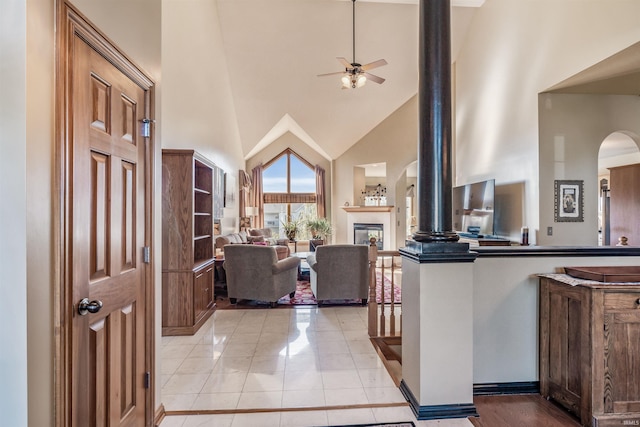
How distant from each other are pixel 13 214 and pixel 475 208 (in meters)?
5.47

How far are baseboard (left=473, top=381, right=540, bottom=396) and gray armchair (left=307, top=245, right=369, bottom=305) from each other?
2158mm

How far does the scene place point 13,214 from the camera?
3.51 feet

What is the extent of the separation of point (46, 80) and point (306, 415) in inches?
86.6

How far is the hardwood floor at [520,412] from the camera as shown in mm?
1983

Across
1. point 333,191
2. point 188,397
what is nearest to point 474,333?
point 188,397

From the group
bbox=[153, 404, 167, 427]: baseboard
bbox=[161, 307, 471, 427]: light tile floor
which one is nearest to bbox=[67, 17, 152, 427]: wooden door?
bbox=[153, 404, 167, 427]: baseboard

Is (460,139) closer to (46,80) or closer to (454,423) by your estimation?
(454,423)

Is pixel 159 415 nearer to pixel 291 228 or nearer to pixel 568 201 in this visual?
pixel 568 201

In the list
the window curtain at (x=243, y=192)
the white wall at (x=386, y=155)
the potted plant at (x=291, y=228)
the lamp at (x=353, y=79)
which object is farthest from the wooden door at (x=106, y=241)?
the potted plant at (x=291, y=228)

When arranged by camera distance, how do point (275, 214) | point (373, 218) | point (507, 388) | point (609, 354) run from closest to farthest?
point (609, 354) < point (507, 388) < point (373, 218) < point (275, 214)

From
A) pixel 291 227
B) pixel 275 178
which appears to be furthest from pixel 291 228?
pixel 275 178

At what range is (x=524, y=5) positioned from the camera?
4.24 metres

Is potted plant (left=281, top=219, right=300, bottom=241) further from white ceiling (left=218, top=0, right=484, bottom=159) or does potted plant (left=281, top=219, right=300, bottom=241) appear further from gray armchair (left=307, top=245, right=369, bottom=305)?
gray armchair (left=307, top=245, right=369, bottom=305)

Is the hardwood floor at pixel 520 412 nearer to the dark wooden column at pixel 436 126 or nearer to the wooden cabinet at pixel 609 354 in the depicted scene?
the wooden cabinet at pixel 609 354
